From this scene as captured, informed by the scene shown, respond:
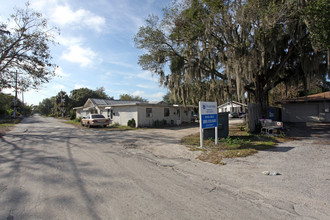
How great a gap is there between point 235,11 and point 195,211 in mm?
11880

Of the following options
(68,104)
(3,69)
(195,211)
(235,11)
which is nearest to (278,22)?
(235,11)

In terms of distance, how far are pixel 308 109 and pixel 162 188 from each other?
74.1ft

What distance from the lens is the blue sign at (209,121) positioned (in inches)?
304

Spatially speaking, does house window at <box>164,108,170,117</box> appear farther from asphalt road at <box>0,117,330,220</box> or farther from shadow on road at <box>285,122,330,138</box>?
asphalt road at <box>0,117,330,220</box>

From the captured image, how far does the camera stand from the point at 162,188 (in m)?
3.66

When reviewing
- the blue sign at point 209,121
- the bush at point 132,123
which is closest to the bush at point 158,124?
the bush at point 132,123

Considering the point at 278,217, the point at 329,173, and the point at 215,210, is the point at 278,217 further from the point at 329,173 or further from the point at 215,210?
the point at 329,173

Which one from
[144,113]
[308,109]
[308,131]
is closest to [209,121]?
[308,131]

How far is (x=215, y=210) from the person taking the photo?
2.82 metres

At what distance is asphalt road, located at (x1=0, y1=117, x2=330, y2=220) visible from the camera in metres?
2.77

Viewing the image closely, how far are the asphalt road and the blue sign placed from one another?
7.59 ft

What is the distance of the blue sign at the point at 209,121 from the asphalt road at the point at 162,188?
2.31 metres

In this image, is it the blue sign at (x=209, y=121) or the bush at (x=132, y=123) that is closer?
the blue sign at (x=209, y=121)

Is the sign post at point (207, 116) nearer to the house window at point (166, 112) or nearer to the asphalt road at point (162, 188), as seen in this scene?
the asphalt road at point (162, 188)
